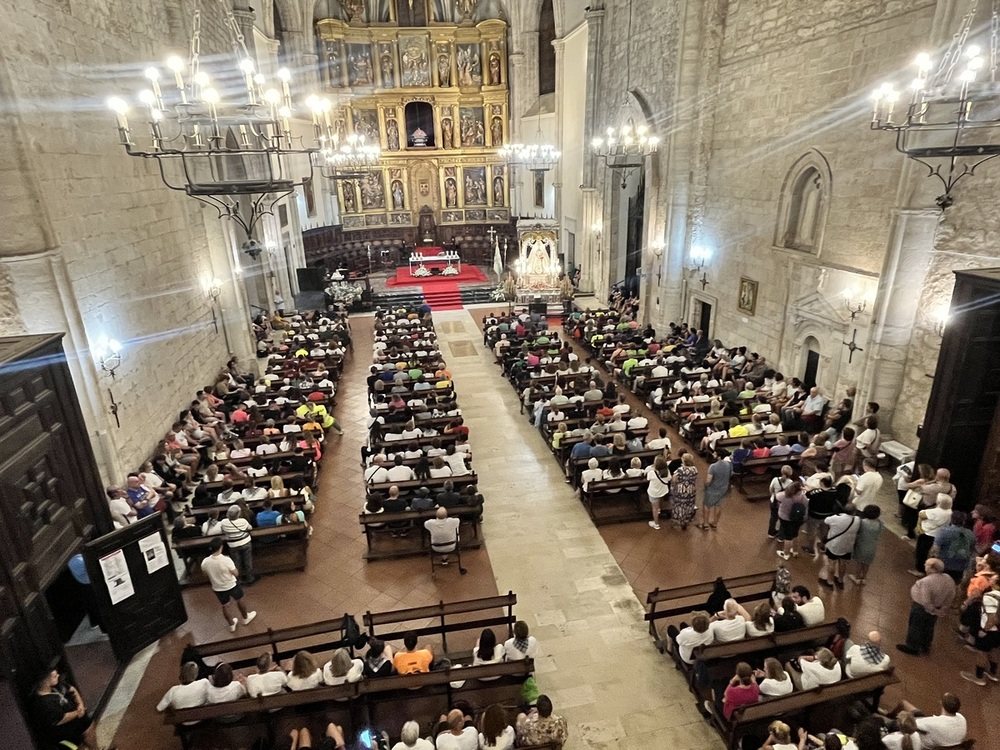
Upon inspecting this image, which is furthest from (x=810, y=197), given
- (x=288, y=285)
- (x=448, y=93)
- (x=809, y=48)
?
(x=448, y=93)

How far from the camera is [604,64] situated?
21406 millimetres

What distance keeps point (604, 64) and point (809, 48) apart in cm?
1134

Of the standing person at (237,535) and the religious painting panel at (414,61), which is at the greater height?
the religious painting panel at (414,61)

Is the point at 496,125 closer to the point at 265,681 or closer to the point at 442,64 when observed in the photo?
the point at 442,64

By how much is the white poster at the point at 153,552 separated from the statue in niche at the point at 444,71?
2937 centimetres

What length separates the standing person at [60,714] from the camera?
5.12 metres

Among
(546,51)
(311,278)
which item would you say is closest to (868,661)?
(311,278)

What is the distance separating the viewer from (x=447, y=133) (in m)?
31.5

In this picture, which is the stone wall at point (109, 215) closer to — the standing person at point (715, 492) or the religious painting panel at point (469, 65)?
the standing person at point (715, 492)

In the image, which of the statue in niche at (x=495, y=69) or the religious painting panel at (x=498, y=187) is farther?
the religious painting panel at (x=498, y=187)

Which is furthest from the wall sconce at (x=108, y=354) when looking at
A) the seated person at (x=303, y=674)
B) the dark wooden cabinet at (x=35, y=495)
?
the seated person at (x=303, y=674)

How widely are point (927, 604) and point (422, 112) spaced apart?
3180 cm

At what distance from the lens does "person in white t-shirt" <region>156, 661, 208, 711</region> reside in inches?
203

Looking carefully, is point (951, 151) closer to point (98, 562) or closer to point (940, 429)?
point (940, 429)
